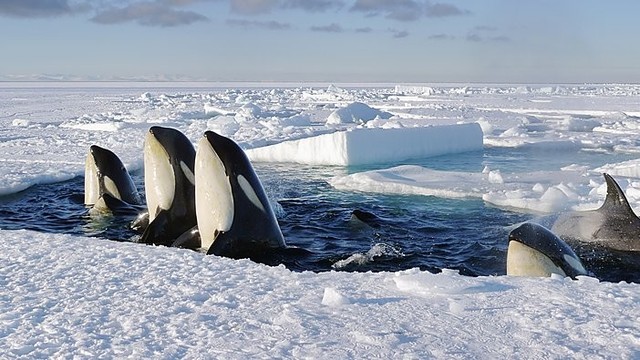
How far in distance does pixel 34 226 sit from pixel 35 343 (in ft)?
20.2

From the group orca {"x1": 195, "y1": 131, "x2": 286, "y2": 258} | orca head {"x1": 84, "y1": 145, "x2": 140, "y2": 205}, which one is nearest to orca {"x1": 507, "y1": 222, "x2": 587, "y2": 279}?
orca {"x1": 195, "y1": 131, "x2": 286, "y2": 258}

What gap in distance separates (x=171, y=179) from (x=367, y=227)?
8.26 ft

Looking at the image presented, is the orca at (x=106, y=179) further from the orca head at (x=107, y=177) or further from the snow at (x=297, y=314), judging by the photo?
the snow at (x=297, y=314)

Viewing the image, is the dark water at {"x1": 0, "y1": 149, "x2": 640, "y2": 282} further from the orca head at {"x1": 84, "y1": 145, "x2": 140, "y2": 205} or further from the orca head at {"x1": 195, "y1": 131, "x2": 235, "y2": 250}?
the orca head at {"x1": 195, "y1": 131, "x2": 235, "y2": 250}

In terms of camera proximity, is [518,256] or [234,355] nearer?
[234,355]

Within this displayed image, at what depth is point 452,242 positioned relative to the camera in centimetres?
763

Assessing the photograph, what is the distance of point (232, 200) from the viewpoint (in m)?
6.49

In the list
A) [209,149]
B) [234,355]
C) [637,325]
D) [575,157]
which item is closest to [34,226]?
[209,149]

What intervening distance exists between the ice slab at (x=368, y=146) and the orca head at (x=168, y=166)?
897 centimetres

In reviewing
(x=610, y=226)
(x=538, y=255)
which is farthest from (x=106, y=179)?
(x=610, y=226)

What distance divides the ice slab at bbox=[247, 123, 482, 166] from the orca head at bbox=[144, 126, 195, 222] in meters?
8.97

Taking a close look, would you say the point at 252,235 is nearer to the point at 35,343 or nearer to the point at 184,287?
the point at 184,287

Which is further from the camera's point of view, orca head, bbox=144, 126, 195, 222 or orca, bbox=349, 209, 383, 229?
orca, bbox=349, 209, 383, 229

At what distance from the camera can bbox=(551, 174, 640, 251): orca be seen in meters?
6.88
